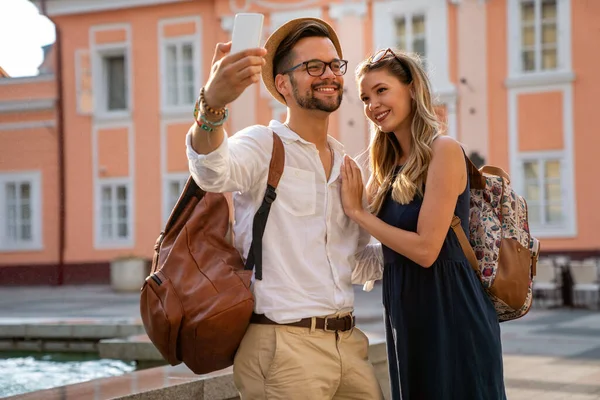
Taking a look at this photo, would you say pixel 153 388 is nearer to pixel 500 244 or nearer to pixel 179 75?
pixel 500 244

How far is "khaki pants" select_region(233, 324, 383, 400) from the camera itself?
9.30ft

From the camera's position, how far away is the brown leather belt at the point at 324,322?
2881 mm

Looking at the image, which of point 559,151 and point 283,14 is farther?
point 283,14

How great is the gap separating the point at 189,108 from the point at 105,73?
10.8 ft

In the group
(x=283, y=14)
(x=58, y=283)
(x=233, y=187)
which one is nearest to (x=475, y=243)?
(x=233, y=187)

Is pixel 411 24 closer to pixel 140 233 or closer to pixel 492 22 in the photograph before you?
pixel 492 22

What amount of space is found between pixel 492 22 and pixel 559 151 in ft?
11.3

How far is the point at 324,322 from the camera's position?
2.92 metres

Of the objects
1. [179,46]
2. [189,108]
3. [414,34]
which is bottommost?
[189,108]

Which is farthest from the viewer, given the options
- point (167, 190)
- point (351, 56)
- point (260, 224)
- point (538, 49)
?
point (167, 190)

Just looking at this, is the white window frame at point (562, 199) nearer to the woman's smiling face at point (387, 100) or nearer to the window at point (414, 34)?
the window at point (414, 34)

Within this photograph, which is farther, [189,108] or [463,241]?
[189,108]

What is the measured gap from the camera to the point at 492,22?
869 inches

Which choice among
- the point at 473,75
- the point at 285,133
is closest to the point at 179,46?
the point at 473,75
